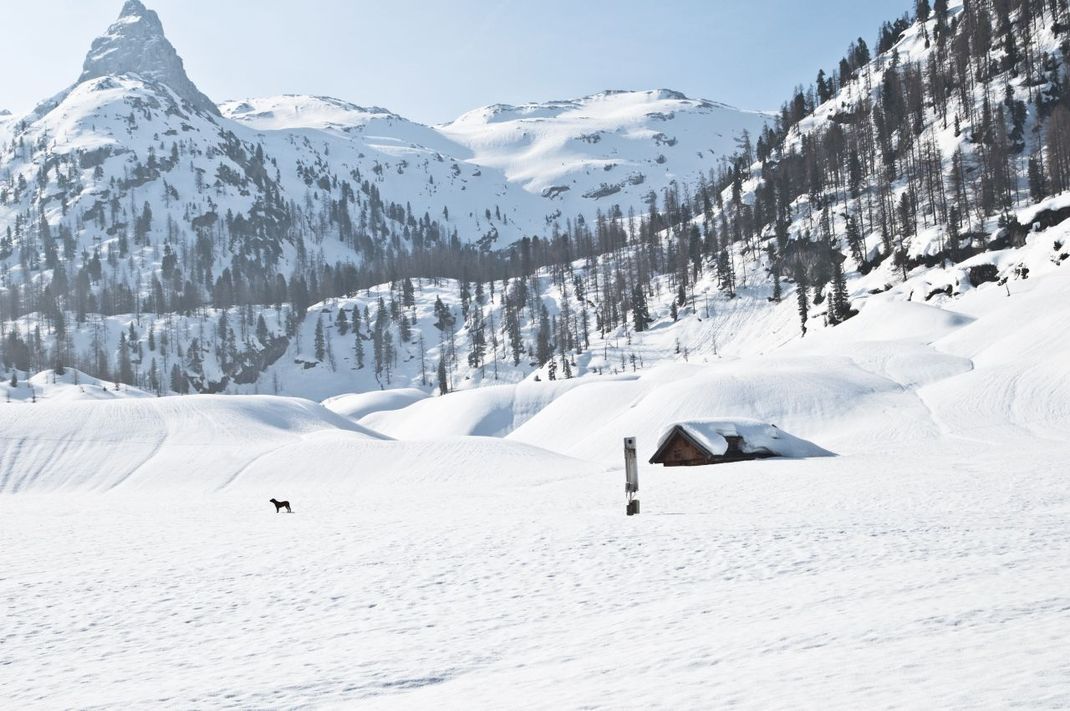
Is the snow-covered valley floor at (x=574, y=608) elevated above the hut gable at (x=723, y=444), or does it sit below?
below

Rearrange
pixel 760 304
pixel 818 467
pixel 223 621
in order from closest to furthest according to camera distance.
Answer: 1. pixel 223 621
2. pixel 818 467
3. pixel 760 304

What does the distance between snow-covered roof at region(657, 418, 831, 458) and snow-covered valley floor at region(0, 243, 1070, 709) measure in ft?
13.3

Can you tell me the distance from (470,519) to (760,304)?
122366 mm

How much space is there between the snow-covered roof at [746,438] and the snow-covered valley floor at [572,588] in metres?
4.06

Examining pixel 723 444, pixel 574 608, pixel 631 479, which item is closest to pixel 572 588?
pixel 574 608

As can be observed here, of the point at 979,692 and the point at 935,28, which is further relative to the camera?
the point at 935,28

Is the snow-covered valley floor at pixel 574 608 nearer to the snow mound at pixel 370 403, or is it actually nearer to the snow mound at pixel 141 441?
the snow mound at pixel 141 441

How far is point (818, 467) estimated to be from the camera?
38469 millimetres

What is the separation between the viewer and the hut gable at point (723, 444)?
46.8m

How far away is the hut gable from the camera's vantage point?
46.8 metres

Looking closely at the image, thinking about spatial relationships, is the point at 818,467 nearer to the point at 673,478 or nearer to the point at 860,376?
the point at 673,478

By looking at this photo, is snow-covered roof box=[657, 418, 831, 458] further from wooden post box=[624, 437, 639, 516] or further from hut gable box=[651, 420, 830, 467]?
wooden post box=[624, 437, 639, 516]

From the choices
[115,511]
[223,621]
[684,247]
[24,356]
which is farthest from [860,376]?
[24,356]

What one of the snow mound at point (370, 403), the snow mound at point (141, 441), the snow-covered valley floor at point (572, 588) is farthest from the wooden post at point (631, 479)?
the snow mound at point (370, 403)
